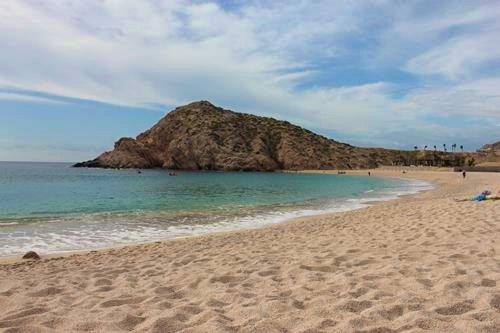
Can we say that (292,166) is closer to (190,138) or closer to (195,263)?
(190,138)

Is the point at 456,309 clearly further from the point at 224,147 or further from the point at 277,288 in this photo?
the point at 224,147

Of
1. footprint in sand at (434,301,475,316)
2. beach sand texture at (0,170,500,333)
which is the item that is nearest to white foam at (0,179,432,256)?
beach sand texture at (0,170,500,333)

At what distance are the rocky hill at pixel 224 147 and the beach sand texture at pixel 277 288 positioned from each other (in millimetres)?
104206

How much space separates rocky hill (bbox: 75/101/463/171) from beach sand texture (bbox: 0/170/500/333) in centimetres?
10421

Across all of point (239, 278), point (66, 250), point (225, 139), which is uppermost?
point (225, 139)

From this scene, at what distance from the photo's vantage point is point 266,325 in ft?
13.1

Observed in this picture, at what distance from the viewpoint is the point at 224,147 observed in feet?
388

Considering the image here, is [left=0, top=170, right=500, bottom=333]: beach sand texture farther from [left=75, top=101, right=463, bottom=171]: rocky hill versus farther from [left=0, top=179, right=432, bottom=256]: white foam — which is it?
[left=75, top=101, right=463, bottom=171]: rocky hill

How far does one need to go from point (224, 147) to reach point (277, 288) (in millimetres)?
113383

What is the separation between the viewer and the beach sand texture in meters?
4.07

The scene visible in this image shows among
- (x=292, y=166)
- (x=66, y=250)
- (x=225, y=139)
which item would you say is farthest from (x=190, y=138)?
(x=66, y=250)

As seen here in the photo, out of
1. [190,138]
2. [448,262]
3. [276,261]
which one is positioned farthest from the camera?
[190,138]

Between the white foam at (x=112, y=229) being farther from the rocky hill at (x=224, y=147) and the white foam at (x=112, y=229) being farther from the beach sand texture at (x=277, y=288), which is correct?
the rocky hill at (x=224, y=147)

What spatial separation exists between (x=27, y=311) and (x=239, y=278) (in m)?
2.77
